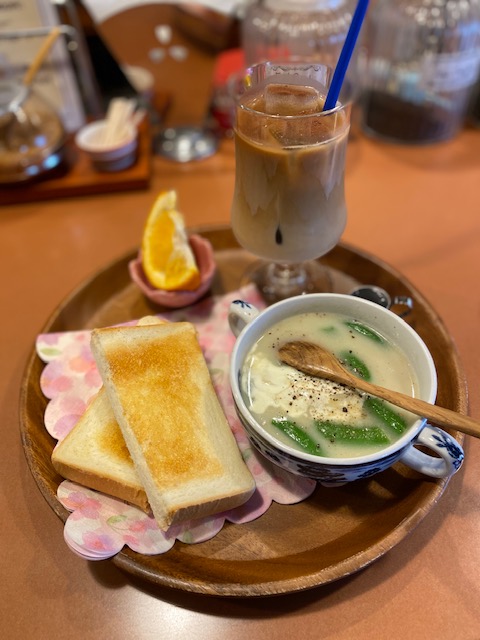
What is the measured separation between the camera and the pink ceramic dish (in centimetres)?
114

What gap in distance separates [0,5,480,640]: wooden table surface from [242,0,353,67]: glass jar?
52cm

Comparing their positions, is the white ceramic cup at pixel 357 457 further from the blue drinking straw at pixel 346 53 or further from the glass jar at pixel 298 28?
the glass jar at pixel 298 28

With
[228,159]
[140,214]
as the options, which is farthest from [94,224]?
[228,159]

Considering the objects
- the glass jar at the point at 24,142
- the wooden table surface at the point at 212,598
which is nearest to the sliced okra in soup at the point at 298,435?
the wooden table surface at the point at 212,598

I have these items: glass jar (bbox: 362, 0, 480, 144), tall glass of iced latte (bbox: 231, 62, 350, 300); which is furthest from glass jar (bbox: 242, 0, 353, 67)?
tall glass of iced latte (bbox: 231, 62, 350, 300)

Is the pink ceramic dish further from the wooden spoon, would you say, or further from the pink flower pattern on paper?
the wooden spoon

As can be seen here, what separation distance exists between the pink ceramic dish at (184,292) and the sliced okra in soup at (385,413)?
478 millimetres

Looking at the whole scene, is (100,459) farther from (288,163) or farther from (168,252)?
(288,163)

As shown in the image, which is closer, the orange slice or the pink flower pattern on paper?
the pink flower pattern on paper

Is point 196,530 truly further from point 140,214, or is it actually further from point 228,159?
point 228,159

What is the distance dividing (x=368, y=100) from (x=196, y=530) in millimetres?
1608

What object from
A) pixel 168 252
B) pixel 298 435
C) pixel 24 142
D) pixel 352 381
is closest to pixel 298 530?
pixel 298 435

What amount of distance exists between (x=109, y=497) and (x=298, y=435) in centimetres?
33

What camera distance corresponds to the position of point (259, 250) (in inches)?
43.4
